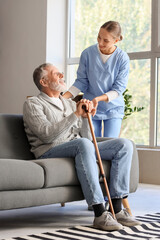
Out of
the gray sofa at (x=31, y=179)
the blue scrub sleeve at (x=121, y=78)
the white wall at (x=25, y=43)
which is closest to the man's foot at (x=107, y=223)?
the gray sofa at (x=31, y=179)

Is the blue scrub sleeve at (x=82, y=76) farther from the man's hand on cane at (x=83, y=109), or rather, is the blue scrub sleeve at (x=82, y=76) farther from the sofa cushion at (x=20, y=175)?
the sofa cushion at (x=20, y=175)

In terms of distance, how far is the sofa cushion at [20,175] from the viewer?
94.4 inches

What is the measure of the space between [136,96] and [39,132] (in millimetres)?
2778

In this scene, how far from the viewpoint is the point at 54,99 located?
3207 mm

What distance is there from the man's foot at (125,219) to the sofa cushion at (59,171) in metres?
0.33

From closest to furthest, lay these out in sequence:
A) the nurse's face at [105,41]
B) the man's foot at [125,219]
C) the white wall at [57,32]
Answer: the man's foot at [125,219]
the nurse's face at [105,41]
the white wall at [57,32]

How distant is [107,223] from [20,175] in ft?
1.90

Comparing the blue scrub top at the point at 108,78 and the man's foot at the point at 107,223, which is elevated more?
the blue scrub top at the point at 108,78

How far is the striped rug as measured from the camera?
7.90ft

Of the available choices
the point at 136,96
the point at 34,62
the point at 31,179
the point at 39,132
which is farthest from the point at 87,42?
the point at 31,179

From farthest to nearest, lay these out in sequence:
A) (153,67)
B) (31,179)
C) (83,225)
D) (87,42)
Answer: (87,42) < (153,67) < (83,225) < (31,179)

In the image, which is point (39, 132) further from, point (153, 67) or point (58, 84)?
point (153, 67)

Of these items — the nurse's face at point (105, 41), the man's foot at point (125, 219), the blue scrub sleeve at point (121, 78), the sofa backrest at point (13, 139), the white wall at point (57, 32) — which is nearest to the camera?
the man's foot at point (125, 219)

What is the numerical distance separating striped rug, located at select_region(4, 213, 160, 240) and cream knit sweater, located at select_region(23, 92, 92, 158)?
607 mm
